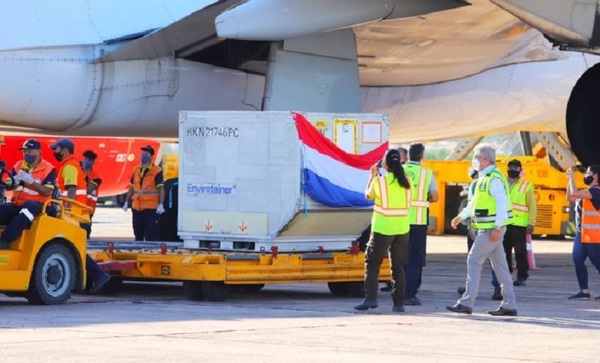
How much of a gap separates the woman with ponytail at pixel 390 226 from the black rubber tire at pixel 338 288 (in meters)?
1.65

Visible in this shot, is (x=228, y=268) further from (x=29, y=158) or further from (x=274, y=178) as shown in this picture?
(x=29, y=158)

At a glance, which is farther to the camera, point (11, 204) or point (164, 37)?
point (164, 37)

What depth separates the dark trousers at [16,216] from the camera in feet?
42.3

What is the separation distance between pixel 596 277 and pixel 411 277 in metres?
5.68

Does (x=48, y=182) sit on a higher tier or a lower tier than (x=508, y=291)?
higher

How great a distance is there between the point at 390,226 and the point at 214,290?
2045 mm

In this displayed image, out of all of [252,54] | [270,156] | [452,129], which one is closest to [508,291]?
[270,156]

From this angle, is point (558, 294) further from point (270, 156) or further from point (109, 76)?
point (109, 76)

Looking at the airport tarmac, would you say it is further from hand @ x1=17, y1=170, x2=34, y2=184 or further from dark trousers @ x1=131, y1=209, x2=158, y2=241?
dark trousers @ x1=131, y1=209, x2=158, y2=241

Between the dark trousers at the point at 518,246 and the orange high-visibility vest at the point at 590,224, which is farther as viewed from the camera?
the dark trousers at the point at 518,246

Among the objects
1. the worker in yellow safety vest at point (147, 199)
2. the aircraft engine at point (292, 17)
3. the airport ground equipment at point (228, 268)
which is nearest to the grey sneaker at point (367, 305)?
the airport ground equipment at point (228, 268)

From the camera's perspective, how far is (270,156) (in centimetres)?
1423

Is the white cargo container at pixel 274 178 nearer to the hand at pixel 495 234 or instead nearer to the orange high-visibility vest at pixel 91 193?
the hand at pixel 495 234

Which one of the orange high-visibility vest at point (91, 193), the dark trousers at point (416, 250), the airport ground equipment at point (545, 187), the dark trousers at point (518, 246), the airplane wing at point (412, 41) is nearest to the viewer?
the dark trousers at point (416, 250)
